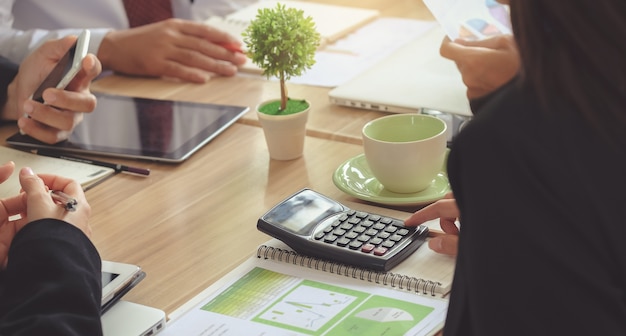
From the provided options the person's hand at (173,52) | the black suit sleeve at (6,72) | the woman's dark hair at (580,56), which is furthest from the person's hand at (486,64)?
the black suit sleeve at (6,72)

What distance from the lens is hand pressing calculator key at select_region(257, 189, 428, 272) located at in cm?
107

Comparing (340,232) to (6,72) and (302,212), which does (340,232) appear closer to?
(302,212)

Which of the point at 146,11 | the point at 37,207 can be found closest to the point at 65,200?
the point at 37,207

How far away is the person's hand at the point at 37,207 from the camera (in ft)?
3.56

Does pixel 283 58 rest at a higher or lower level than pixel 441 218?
higher

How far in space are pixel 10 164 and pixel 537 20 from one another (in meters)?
0.85

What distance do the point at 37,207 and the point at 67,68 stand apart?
52 centimetres

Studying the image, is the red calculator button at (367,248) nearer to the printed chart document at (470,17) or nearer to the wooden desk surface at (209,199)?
the wooden desk surface at (209,199)

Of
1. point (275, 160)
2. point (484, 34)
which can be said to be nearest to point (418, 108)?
point (484, 34)

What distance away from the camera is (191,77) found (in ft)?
5.88

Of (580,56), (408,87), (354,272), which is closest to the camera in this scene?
(580,56)

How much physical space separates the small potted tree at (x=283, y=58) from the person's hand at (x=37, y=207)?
13.7 inches

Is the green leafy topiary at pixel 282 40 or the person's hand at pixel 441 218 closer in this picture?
the person's hand at pixel 441 218

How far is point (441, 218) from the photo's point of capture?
1134mm
